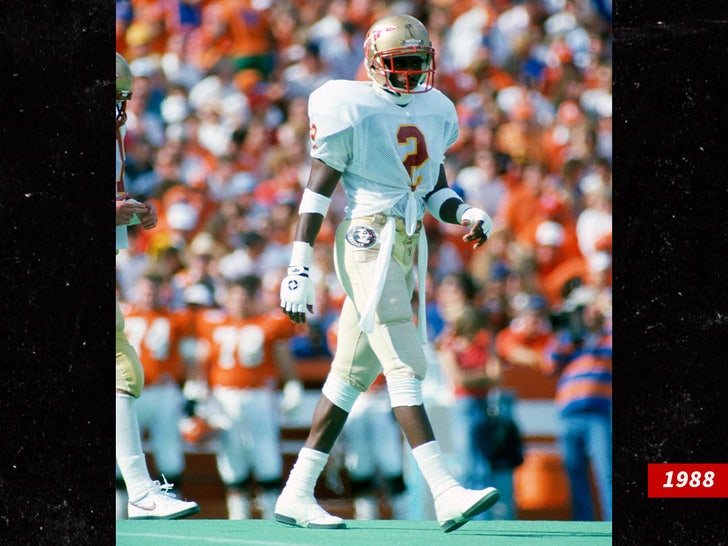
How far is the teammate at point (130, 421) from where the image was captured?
5125 mm

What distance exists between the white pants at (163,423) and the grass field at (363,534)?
1.54 m

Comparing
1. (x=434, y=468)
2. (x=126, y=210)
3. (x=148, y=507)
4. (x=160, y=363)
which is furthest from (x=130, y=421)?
(x=160, y=363)

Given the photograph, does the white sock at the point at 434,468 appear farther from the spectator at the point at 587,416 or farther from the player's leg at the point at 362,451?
the player's leg at the point at 362,451

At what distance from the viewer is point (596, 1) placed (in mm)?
9328

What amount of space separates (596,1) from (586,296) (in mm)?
2845

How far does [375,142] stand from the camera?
16.5ft

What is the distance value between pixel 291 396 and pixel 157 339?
639 mm

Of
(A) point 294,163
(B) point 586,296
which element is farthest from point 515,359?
(A) point 294,163

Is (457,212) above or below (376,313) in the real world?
above

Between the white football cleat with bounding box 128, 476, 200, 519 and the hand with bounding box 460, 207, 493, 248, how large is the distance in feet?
4.07
